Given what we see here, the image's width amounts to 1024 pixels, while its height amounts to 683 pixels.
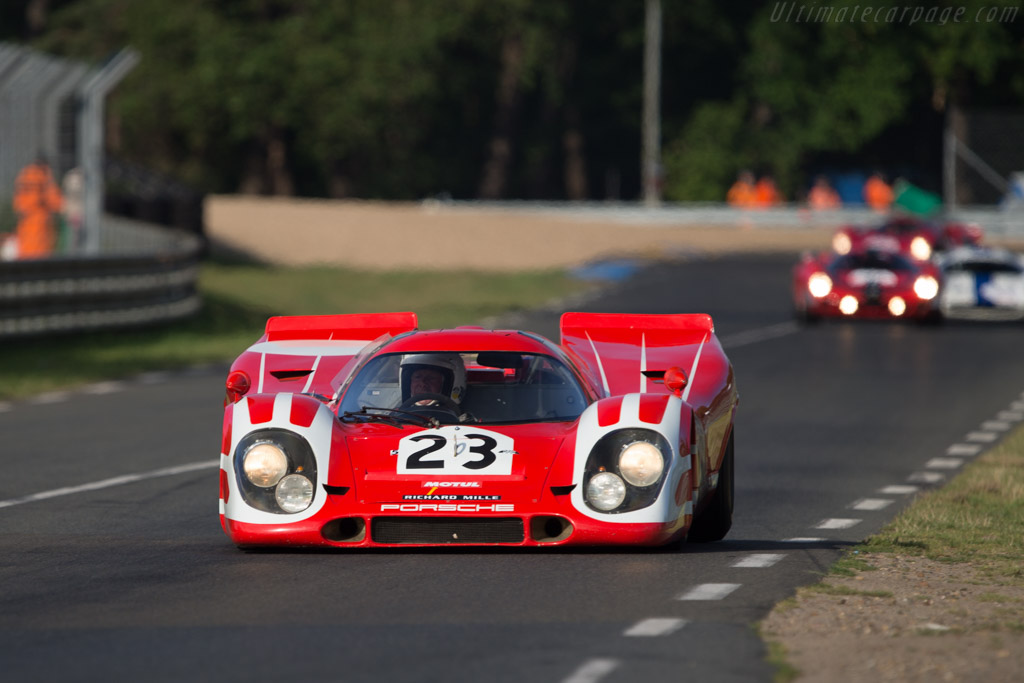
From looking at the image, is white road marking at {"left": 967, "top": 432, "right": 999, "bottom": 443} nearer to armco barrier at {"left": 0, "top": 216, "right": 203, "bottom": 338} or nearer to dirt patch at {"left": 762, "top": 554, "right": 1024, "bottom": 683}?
dirt patch at {"left": 762, "top": 554, "right": 1024, "bottom": 683}

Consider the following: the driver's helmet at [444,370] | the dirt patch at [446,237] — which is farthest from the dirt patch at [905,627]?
the dirt patch at [446,237]

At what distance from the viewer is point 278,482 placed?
8.73 metres

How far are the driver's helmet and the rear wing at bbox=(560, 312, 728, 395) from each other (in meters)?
0.79

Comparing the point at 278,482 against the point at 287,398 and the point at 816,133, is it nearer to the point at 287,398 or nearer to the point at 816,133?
the point at 287,398

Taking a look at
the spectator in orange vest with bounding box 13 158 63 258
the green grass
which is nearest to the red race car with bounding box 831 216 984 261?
the green grass

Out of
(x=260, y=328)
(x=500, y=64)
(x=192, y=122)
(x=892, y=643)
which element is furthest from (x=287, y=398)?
(x=500, y=64)

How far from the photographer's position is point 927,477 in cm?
1294

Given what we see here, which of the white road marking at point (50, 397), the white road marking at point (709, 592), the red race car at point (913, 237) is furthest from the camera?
the red race car at point (913, 237)

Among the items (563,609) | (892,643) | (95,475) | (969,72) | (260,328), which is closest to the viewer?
(892,643)

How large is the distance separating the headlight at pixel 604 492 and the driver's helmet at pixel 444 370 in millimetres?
1131

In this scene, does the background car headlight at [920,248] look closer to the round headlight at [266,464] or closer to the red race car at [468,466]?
the red race car at [468,466]

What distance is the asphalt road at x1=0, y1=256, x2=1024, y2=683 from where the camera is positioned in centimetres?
643

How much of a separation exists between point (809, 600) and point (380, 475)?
6.47 feet

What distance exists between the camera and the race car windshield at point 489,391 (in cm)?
938
